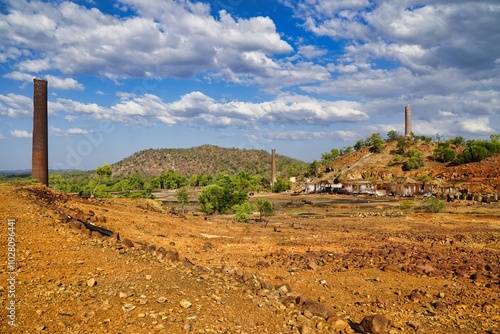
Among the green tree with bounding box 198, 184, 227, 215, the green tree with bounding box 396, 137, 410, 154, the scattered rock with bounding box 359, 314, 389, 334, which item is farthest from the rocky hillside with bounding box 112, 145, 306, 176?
the scattered rock with bounding box 359, 314, 389, 334

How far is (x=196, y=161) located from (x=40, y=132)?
133 meters

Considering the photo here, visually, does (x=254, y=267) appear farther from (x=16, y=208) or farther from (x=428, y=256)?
(x=16, y=208)

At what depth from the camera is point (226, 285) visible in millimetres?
6707

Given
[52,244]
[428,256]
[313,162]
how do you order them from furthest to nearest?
[313,162] < [428,256] < [52,244]

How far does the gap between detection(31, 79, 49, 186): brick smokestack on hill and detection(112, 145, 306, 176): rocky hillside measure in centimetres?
11496

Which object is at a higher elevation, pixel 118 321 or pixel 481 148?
A: pixel 481 148

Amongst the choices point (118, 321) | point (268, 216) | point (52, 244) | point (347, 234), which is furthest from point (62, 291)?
point (268, 216)

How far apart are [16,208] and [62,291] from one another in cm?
554

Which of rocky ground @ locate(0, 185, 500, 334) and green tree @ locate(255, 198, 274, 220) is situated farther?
green tree @ locate(255, 198, 274, 220)

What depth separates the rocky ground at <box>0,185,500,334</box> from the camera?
5184 millimetres

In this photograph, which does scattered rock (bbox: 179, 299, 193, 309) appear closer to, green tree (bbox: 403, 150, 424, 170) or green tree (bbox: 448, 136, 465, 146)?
green tree (bbox: 403, 150, 424, 170)

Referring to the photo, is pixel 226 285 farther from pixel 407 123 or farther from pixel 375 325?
pixel 407 123

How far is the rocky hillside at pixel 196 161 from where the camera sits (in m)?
151

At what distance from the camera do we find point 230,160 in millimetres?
161875
